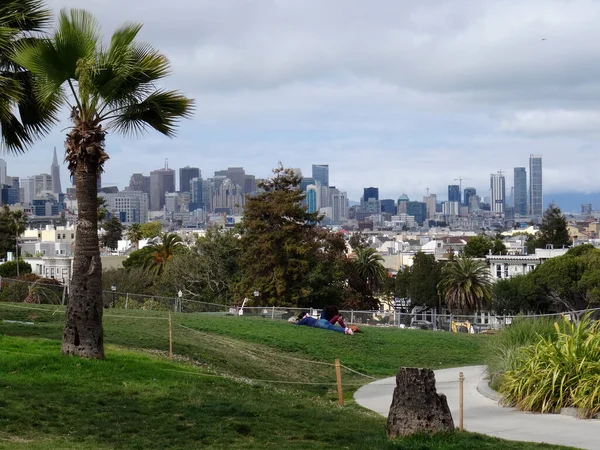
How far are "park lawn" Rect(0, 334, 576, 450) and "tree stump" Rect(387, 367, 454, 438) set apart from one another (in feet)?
0.66

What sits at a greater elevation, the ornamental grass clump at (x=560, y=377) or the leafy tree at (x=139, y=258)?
the leafy tree at (x=139, y=258)

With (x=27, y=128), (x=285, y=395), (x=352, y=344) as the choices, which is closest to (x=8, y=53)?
(x=27, y=128)

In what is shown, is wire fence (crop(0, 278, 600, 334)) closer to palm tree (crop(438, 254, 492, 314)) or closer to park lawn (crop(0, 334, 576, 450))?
park lawn (crop(0, 334, 576, 450))

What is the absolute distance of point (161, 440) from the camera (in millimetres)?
12523

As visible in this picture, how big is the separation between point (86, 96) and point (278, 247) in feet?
133

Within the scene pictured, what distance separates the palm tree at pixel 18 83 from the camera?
1967 centimetres

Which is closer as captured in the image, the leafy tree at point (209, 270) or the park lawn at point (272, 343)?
the park lawn at point (272, 343)

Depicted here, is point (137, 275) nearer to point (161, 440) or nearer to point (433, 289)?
point (433, 289)

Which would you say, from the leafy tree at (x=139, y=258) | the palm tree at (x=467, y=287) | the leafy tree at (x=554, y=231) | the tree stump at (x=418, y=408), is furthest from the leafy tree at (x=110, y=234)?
the tree stump at (x=418, y=408)

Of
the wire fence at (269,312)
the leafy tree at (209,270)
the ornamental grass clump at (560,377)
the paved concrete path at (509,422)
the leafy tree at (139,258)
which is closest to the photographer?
the paved concrete path at (509,422)

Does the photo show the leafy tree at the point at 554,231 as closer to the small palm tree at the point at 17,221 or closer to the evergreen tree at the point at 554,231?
the evergreen tree at the point at 554,231

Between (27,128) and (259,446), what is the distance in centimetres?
1181

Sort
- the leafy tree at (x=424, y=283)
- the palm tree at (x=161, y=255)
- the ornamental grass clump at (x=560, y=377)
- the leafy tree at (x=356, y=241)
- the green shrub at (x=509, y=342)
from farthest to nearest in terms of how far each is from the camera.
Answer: the leafy tree at (x=356, y=241)
the leafy tree at (x=424, y=283)
the palm tree at (x=161, y=255)
the green shrub at (x=509, y=342)
the ornamental grass clump at (x=560, y=377)

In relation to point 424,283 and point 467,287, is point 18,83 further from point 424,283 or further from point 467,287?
point 424,283
